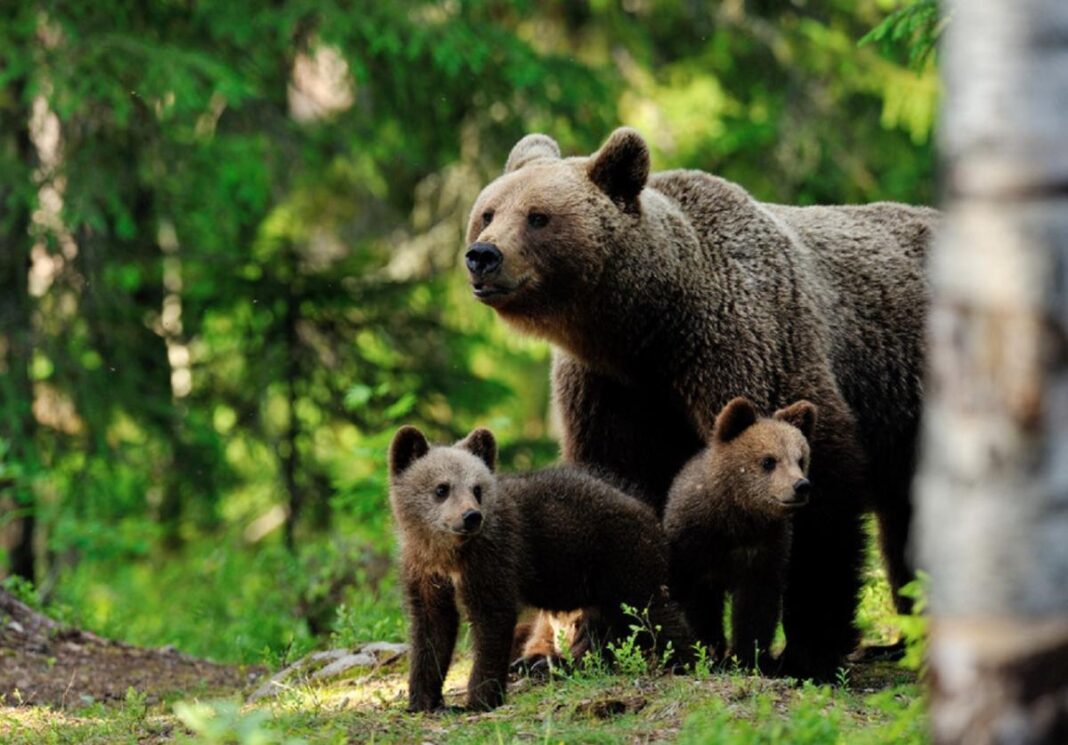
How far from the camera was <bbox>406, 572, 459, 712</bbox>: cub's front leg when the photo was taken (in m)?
6.16

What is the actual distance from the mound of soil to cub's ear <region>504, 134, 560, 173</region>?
3.05 m

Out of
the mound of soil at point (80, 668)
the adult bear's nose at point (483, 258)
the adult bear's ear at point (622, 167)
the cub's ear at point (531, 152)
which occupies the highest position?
the cub's ear at point (531, 152)

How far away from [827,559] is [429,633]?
2.05 meters

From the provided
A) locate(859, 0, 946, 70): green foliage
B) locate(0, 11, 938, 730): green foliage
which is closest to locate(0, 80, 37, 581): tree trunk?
locate(0, 11, 938, 730): green foliage

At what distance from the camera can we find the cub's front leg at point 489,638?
606 cm

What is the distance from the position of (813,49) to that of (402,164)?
471 centimetres

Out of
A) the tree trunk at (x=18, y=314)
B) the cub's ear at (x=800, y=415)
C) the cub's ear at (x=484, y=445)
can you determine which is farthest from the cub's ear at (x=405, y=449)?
the tree trunk at (x=18, y=314)

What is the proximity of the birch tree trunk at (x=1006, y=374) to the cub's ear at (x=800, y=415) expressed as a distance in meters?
3.68

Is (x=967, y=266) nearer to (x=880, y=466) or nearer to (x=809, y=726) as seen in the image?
(x=809, y=726)

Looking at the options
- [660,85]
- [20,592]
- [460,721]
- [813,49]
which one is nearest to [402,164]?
[660,85]

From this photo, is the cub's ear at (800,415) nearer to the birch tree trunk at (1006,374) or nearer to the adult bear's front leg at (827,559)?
the adult bear's front leg at (827,559)

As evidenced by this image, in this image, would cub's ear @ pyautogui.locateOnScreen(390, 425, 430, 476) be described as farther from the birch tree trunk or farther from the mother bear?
the birch tree trunk

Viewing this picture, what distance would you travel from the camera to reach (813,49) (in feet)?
55.5

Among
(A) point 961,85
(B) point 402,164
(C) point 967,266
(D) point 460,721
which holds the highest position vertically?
(B) point 402,164
